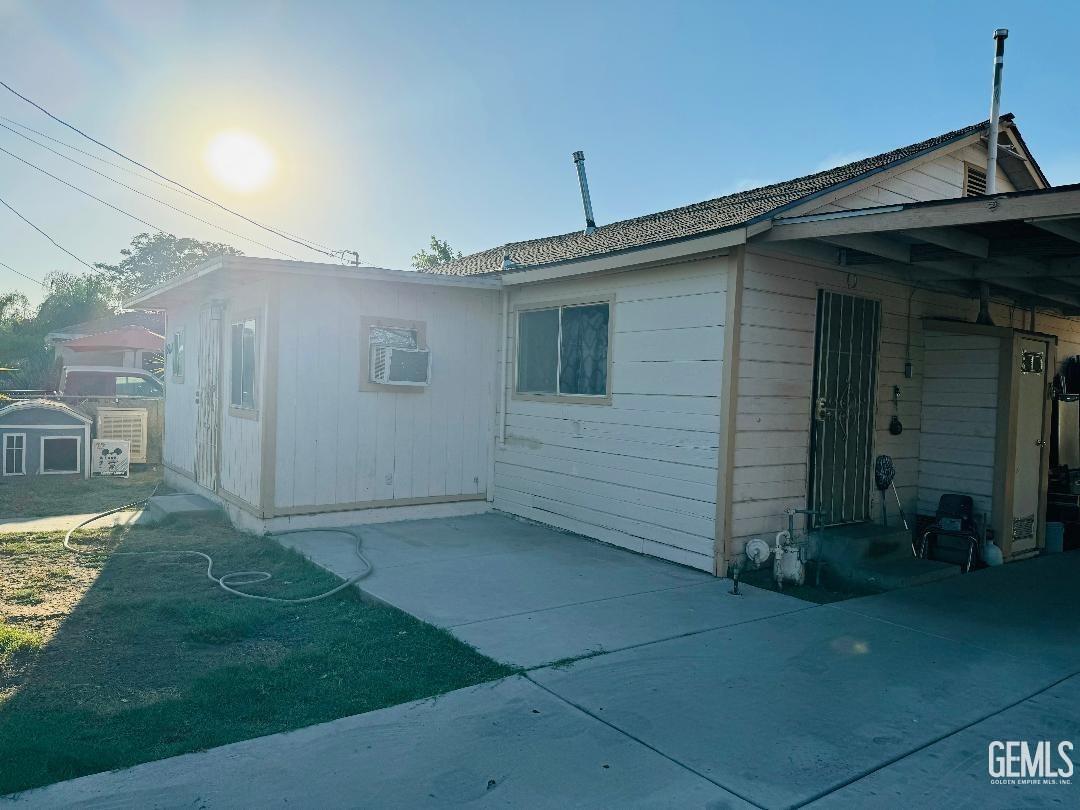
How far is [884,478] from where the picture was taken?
7.09 m

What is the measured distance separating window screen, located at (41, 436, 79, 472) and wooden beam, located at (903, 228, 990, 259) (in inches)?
418

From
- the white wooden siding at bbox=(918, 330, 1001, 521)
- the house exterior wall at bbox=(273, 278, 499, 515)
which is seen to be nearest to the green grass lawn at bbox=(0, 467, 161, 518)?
the house exterior wall at bbox=(273, 278, 499, 515)

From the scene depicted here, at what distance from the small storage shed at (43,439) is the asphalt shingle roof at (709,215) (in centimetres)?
598

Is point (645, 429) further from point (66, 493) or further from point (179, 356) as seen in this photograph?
point (66, 493)

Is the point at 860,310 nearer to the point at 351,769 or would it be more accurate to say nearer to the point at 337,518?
the point at 337,518

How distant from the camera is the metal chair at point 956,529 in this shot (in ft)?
22.1

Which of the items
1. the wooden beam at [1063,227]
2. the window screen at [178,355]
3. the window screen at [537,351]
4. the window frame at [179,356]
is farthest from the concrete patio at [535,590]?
the window screen at [178,355]

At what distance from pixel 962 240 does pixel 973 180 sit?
4.45 m

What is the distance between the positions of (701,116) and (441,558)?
7781 millimetres

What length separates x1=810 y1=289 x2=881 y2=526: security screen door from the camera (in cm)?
651

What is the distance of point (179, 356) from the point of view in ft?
34.7

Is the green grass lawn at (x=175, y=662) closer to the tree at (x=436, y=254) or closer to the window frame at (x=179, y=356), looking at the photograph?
the window frame at (x=179, y=356)

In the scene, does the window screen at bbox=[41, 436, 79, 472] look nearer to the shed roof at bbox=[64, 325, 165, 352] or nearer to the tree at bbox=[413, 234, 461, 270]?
the shed roof at bbox=[64, 325, 165, 352]

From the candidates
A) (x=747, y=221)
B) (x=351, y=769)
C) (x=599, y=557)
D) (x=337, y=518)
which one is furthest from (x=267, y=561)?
(x=747, y=221)
